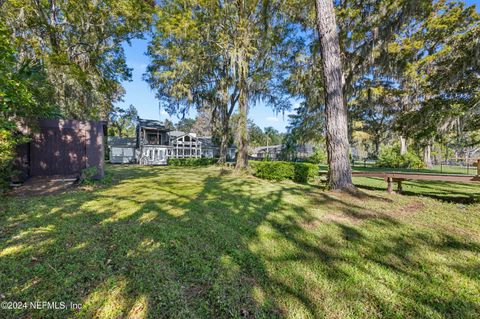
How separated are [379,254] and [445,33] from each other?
18884 millimetres

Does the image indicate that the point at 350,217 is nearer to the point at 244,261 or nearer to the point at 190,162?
the point at 244,261

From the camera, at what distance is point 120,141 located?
84.2ft

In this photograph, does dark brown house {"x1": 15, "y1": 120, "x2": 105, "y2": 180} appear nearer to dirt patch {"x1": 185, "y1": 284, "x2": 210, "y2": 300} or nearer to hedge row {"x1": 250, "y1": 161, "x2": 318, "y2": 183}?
hedge row {"x1": 250, "y1": 161, "x2": 318, "y2": 183}

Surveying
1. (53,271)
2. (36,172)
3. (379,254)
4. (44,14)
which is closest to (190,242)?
(53,271)

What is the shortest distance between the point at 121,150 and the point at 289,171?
75.4ft

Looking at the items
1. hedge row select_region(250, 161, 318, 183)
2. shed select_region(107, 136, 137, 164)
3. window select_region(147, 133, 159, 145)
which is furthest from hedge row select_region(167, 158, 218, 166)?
hedge row select_region(250, 161, 318, 183)

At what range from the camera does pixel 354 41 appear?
11.1 meters

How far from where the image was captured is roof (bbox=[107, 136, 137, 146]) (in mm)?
25109

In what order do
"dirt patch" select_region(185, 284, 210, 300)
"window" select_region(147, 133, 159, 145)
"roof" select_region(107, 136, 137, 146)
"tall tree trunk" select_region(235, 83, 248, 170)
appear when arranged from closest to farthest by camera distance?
"dirt patch" select_region(185, 284, 210, 300) → "tall tree trunk" select_region(235, 83, 248, 170) → "roof" select_region(107, 136, 137, 146) → "window" select_region(147, 133, 159, 145)

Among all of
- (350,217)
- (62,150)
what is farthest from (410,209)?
(62,150)

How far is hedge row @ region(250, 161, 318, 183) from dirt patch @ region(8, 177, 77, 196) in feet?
26.9

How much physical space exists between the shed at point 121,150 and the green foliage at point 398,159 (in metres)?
29.4

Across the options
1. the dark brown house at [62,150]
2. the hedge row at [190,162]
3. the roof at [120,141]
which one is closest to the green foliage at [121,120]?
the roof at [120,141]

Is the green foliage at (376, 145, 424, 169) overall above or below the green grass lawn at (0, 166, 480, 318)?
above
